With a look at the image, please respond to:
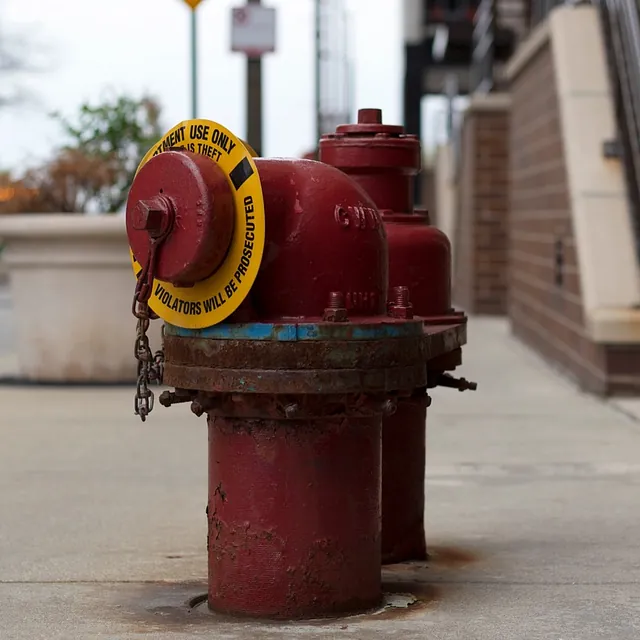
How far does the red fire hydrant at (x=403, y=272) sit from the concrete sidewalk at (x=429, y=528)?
0.17 m

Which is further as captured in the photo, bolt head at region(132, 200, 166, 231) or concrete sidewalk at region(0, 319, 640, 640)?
concrete sidewalk at region(0, 319, 640, 640)

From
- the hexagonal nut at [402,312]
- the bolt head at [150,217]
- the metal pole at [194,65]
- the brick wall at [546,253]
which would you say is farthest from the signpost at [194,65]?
the bolt head at [150,217]

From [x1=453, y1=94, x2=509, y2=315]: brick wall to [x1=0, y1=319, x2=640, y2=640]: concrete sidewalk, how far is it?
983cm

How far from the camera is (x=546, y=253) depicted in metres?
12.9

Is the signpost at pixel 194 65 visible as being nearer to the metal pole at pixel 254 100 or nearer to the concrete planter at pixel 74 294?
the metal pole at pixel 254 100

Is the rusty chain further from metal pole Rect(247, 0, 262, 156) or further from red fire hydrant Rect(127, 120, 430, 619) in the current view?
metal pole Rect(247, 0, 262, 156)

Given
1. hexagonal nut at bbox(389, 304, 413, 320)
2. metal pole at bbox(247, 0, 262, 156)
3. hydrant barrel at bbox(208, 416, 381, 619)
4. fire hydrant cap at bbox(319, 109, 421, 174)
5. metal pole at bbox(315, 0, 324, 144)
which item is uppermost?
metal pole at bbox(315, 0, 324, 144)

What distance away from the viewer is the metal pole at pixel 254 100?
506 inches

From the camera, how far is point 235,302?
4.08 metres

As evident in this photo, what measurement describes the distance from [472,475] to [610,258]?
12.0 ft

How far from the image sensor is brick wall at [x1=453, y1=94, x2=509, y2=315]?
63.3ft

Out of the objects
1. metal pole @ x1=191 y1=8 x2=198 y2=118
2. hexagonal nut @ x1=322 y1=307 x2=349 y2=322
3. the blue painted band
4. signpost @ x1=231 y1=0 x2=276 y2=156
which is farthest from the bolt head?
signpost @ x1=231 y1=0 x2=276 y2=156

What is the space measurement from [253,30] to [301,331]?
8.69 metres

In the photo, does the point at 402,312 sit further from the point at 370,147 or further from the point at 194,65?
the point at 194,65
